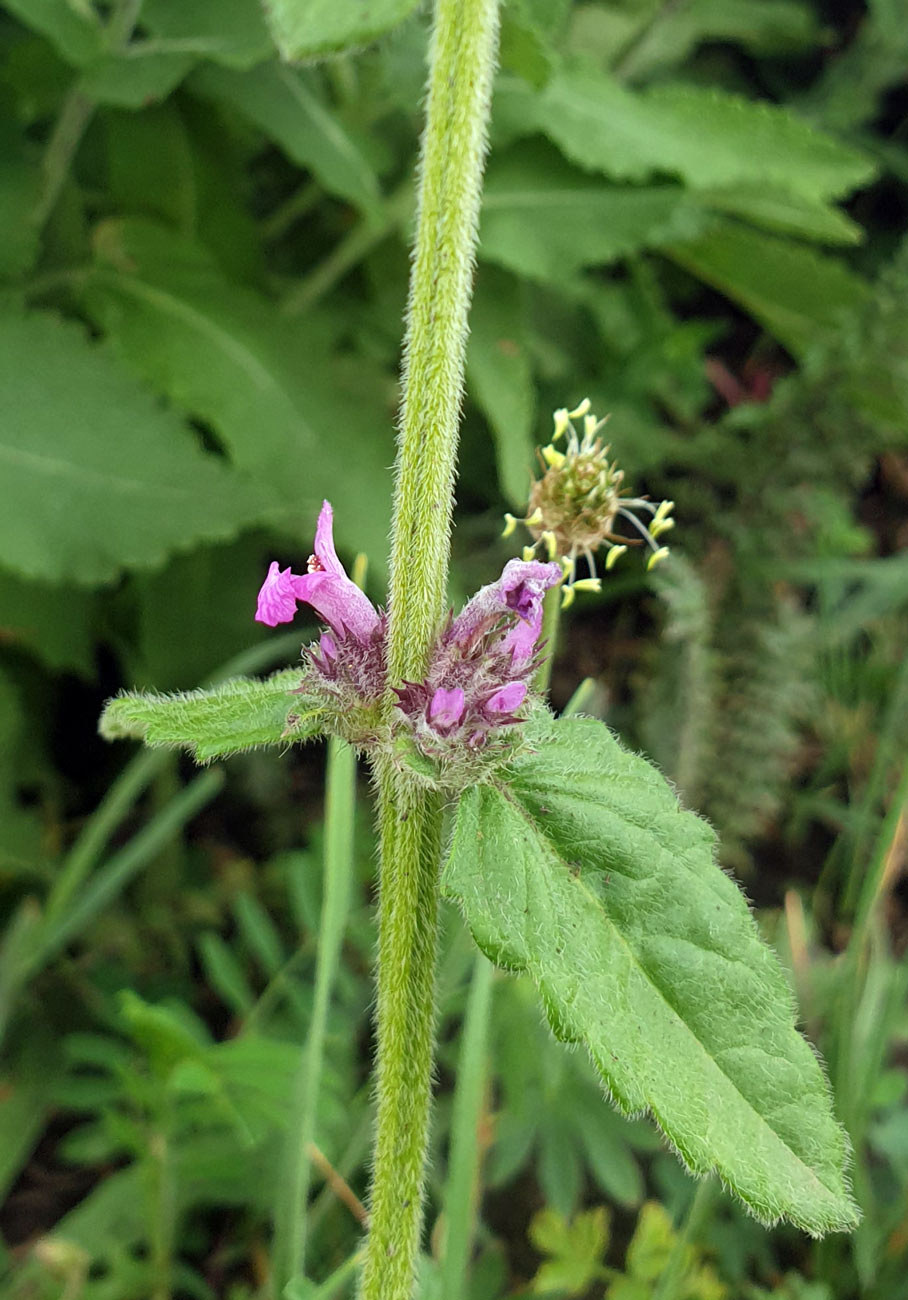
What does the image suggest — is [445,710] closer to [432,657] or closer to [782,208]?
[432,657]

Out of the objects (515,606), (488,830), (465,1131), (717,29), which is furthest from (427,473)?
(717,29)

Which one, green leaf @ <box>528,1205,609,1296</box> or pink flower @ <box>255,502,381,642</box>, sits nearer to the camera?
pink flower @ <box>255,502,381,642</box>

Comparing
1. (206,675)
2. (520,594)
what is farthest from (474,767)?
(206,675)

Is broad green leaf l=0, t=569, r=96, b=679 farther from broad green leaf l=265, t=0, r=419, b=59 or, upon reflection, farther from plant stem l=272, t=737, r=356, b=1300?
broad green leaf l=265, t=0, r=419, b=59

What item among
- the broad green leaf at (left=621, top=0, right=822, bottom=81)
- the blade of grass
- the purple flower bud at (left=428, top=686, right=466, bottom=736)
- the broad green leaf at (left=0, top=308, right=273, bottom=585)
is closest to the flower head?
the purple flower bud at (left=428, top=686, right=466, bottom=736)

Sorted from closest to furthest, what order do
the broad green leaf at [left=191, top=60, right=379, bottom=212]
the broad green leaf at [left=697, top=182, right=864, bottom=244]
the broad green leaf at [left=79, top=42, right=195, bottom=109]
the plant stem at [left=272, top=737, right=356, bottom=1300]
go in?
the plant stem at [left=272, top=737, right=356, bottom=1300] < the broad green leaf at [left=79, top=42, right=195, bottom=109] < the broad green leaf at [left=191, top=60, right=379, bottom=212] < the broad green leaf at [left=697, top=182, right=864, bottom=244]
